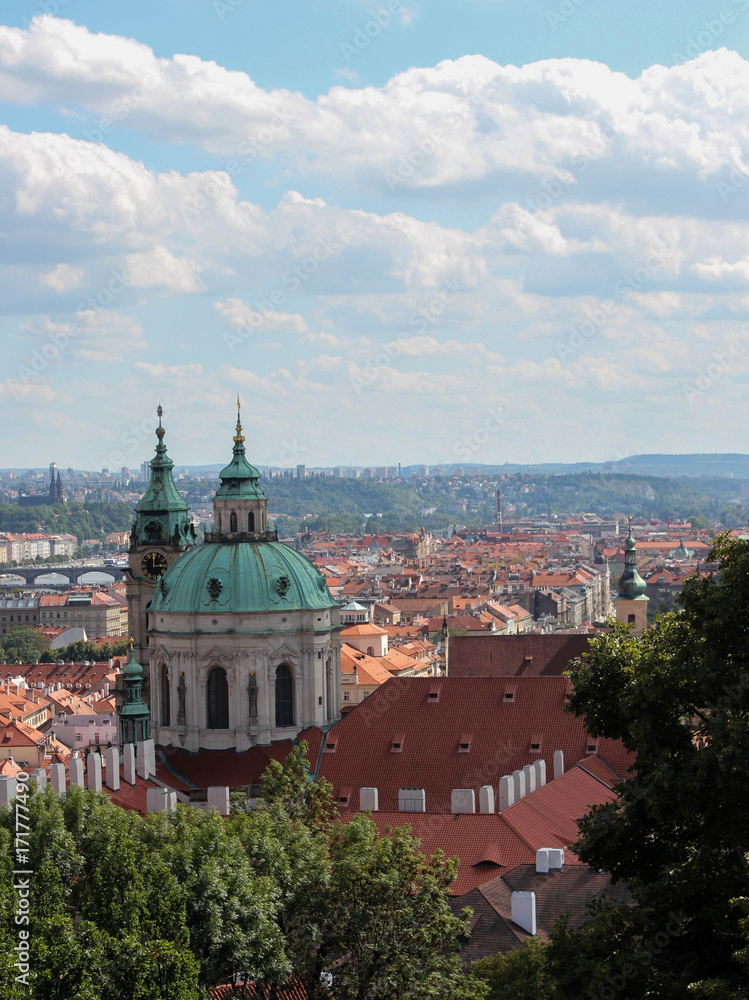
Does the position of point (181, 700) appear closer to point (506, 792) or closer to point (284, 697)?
point (284, 697)

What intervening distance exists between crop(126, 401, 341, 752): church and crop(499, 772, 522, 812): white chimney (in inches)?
535

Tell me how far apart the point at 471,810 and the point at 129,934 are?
27.1m

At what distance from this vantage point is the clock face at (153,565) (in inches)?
3487

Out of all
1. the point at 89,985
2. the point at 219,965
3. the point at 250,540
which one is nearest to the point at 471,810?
the point at 250,540

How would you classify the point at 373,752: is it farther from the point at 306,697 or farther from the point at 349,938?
the point at 349,938

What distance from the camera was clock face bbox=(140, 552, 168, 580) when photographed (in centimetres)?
8856

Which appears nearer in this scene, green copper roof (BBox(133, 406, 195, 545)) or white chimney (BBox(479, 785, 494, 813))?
white chimney (BBox(479, 785, 494, 813))

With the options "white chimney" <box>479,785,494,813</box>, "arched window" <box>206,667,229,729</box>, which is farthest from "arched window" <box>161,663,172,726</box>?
"white chimney" <box>479,785,494,813</box>

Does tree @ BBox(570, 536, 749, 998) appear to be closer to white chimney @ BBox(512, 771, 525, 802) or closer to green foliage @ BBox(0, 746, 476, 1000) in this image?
green foliage @ BBox(0, 746, 476, 1000)

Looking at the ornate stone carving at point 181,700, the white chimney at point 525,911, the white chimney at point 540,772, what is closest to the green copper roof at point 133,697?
the ornate stone carving at point 181,700

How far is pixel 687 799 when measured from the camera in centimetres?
3350

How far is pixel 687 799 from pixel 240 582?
144ft

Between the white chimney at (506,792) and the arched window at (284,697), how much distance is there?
1401cm

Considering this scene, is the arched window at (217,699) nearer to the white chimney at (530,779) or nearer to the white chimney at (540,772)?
the white chimney at (540,772)
